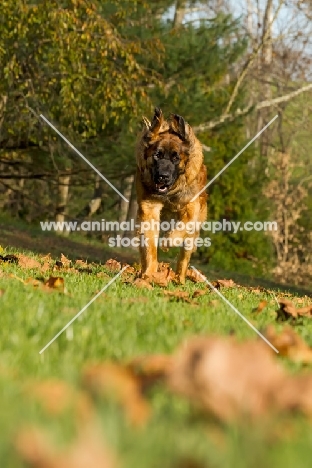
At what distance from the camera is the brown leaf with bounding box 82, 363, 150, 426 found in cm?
225

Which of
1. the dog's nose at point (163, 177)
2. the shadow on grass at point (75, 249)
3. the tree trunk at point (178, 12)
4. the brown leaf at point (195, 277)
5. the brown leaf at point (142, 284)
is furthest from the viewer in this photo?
the tree trunk at point (178, 12)

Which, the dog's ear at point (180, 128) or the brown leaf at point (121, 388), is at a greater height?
the dog's ear at point (180, 128)

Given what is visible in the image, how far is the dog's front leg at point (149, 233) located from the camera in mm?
8398

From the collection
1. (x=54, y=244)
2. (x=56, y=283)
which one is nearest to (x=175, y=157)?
(x=56, y=283)

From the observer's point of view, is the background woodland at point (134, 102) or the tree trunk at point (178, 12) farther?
the tree trunk at point (178, 12)

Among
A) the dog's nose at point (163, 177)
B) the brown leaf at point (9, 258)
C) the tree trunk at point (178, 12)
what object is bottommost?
the brown leaf at point (9, 258)

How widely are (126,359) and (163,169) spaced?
213 inches

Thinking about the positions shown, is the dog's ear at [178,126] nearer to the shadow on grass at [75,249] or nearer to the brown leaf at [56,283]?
the brown leaf at [56,283]

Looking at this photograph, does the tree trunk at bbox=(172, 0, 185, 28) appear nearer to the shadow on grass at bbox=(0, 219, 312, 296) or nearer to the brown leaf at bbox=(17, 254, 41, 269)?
the shadow on grass at bbox=(0, 219, 312, 296)

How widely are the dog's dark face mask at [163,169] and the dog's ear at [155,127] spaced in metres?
0.22

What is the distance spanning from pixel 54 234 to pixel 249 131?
2018 centimetres

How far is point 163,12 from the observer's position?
23.7 metres

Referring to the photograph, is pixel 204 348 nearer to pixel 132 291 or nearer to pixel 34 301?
pixel 34 301

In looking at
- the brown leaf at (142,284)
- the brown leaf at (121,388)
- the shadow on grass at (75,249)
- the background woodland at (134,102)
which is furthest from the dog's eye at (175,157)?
the shadow on grass at (75,249)
